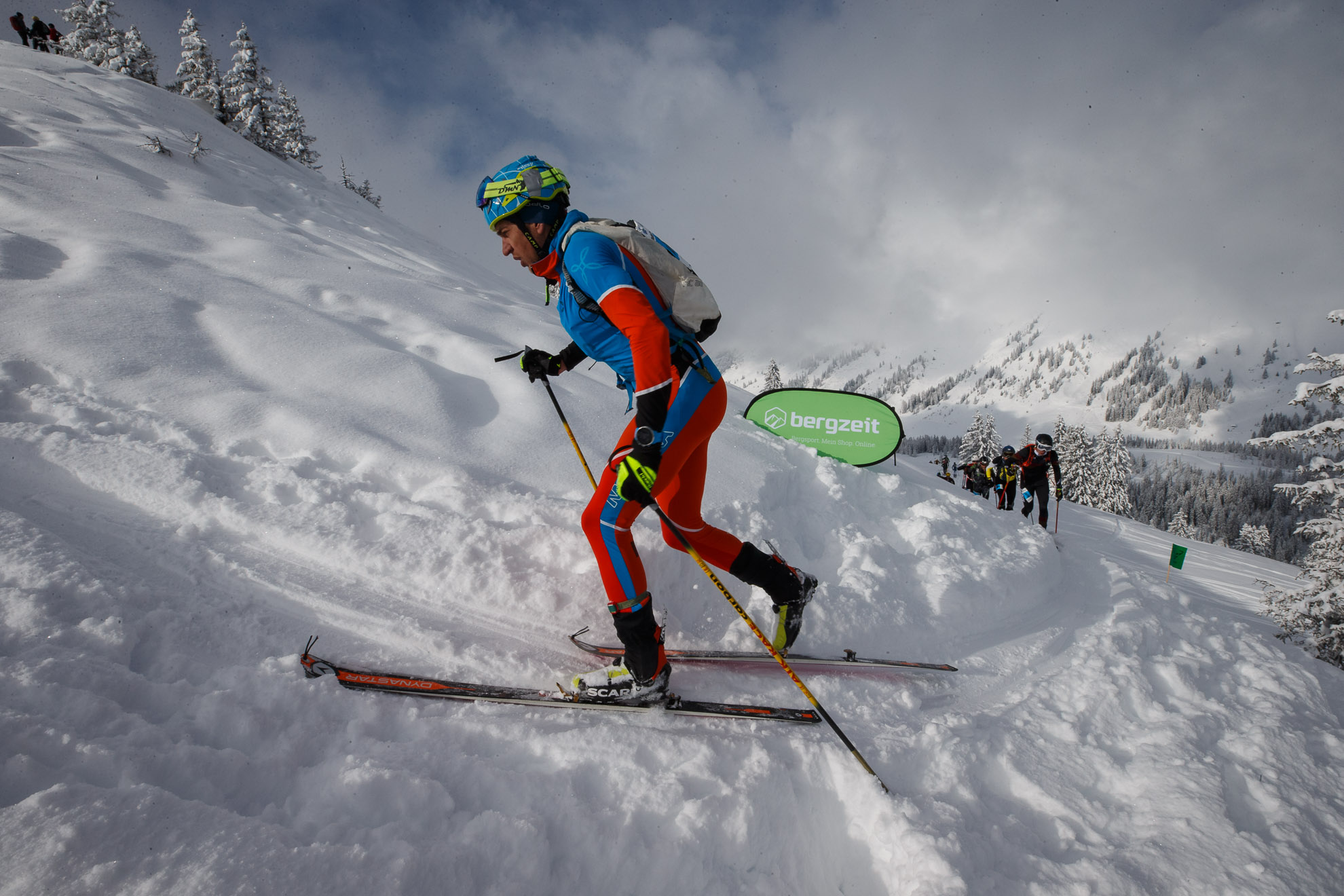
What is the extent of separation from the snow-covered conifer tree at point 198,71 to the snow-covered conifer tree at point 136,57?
65.2 inches

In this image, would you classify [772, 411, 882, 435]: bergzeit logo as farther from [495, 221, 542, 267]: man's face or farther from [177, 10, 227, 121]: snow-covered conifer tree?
[177, 10, 227, 121]: snow-covered conifer tree

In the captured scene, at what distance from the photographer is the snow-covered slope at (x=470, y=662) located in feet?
6.36

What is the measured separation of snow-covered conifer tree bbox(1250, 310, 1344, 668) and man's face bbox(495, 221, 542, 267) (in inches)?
521

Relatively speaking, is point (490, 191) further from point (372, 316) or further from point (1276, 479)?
point (1276, 479)

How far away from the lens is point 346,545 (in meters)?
3.61

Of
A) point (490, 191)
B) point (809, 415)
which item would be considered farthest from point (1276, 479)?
point (490, 191)

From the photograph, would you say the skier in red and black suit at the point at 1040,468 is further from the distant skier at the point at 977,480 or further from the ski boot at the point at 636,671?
the ski boot at the point at 636,671

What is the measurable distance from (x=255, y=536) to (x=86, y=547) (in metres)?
0.75

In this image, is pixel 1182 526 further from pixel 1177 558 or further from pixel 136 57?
pixel 136 57

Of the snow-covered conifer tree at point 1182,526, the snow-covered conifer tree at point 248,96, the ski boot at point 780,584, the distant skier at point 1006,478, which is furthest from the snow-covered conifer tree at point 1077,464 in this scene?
the snow-covered conifer tree at point 248,96

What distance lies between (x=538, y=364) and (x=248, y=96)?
128ft

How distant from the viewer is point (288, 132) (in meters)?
34.0

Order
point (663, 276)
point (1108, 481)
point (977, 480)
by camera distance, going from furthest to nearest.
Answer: point (1108, 481)
point (977, 480)
point (663, 276)

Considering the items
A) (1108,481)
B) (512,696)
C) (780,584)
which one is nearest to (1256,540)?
(1108,481)
